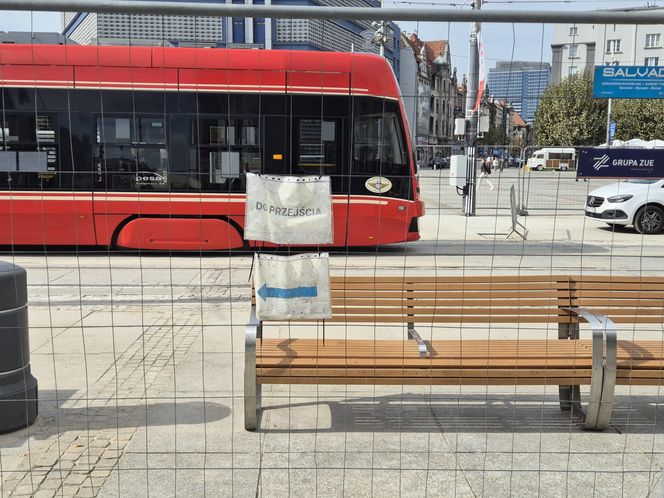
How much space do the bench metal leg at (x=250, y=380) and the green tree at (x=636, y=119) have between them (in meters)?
2.65

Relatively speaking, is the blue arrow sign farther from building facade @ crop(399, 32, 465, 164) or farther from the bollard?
the bollard

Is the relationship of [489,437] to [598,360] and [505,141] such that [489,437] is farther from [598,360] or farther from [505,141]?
[505,141]

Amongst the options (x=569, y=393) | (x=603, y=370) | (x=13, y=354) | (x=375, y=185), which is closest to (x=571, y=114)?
(x=603, y=370)

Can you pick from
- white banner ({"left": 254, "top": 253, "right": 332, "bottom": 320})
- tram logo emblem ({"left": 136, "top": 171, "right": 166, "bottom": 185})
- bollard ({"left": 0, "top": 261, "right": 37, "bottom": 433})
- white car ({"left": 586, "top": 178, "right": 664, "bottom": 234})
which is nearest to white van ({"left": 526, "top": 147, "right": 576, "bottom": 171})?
white banner ({"left": 254, "top": 253, "right": 332, "bottom": 320})

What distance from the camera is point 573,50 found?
3.87 m

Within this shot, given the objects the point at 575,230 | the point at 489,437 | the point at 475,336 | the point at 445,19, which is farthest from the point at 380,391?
the point at 575,230

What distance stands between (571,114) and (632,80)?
1.18ft

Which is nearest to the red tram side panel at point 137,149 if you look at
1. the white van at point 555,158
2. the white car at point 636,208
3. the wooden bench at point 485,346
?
the wooden bench at point 485,346

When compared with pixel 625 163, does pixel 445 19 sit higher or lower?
higher

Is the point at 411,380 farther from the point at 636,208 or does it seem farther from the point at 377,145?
the point at 636,208

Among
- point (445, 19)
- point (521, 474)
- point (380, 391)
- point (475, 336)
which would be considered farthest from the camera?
point (475, 336)

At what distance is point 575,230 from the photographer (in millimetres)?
16969

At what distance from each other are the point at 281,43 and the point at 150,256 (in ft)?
14.2

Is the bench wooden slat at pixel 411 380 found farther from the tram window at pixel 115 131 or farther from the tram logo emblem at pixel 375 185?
the tram window at pixel 115 131
